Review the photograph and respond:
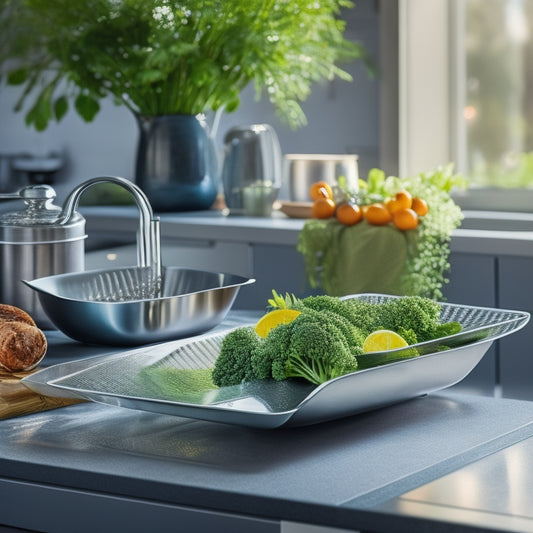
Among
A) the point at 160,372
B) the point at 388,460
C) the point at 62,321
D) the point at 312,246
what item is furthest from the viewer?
the point at 312,246

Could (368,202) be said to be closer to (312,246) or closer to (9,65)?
(312,246)

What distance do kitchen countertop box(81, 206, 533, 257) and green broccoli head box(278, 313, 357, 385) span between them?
153cm

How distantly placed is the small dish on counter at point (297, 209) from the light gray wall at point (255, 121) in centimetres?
35

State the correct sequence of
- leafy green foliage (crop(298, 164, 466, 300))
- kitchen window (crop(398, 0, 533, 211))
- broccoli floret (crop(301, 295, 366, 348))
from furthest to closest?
kitchen window (crop(398, 0, 533, 211)), leafy green foliage (crop(298, 164, 466, 300)), broccoli floret (crop(301, 295, 366, 348))

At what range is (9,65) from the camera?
344 centimetres

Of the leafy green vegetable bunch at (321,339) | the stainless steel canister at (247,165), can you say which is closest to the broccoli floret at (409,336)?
the leafy green vegetable bunch at (321,339)

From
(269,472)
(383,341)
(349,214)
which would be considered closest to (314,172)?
(349,214)

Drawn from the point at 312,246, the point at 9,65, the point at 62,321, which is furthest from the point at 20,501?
the point at 9,65

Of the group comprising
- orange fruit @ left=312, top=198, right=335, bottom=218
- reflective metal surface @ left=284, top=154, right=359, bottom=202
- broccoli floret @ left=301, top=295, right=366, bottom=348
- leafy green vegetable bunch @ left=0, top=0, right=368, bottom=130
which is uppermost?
leafy green vegetable bunch @ left=0, top=0, right=368, bottom=130

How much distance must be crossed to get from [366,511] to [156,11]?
252 cm

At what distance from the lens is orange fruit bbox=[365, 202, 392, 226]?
2.63m

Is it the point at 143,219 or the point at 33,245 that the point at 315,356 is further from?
the point at 33,245

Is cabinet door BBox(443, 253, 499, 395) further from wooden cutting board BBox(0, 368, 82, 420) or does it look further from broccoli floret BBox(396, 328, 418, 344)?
wooden cutting board BBox(0, 368, 82, 420)

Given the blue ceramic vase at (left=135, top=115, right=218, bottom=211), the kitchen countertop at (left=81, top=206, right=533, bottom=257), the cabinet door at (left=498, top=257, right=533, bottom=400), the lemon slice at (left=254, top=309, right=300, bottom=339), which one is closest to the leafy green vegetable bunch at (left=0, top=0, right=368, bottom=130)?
the blue ceramic vase at (left=135, top=115, right=218, bottom=211)
